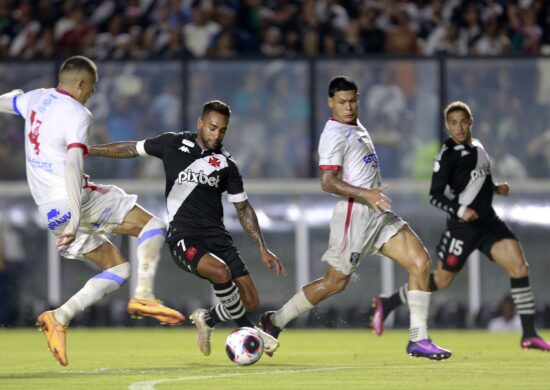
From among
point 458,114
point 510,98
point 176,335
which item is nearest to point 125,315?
point 176,335

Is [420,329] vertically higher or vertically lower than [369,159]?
lower

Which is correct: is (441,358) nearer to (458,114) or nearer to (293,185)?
(458,114)

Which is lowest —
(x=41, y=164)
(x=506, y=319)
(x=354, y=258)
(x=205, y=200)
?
A: (x=506, y=319)

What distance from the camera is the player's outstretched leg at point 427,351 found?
40.9ft

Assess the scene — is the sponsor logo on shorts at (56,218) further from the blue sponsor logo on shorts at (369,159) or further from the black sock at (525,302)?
the black sock at (525,302)

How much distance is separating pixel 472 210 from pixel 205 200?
2744 millimetres

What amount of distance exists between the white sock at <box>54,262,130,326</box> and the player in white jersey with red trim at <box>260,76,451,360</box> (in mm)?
1756

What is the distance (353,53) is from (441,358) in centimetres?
931

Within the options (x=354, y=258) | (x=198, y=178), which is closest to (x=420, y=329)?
(x=354, y=258)

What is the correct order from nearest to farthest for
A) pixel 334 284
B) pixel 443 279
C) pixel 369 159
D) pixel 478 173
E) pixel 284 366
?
pixel 284 366
pixel 369 159
pixel 334 284
pixel 478 173
pixel 443 279

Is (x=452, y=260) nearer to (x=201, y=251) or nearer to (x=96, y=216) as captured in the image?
(x=201, y=251)

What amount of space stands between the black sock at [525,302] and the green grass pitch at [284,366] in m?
0.26

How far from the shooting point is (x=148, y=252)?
12.3 m

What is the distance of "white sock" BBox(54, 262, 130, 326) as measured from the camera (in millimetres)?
11492
